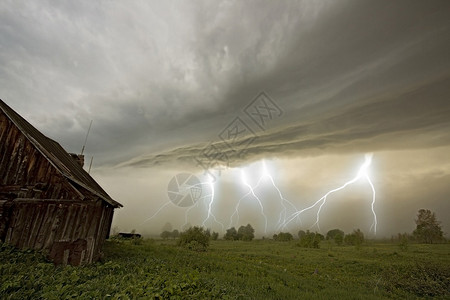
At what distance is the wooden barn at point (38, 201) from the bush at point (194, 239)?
70.4 feet

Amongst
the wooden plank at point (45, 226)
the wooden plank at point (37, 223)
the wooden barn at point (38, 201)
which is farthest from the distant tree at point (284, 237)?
the wooden plank at point (37, 223)

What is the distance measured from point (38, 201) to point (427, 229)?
3173 inches

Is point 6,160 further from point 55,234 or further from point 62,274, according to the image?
point 62,274

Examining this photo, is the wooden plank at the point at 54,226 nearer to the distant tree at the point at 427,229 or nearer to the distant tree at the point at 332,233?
the distant tree at the point at 427,229

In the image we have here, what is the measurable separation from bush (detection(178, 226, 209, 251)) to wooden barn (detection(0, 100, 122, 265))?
70.4 feet

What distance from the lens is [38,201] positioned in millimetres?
9719

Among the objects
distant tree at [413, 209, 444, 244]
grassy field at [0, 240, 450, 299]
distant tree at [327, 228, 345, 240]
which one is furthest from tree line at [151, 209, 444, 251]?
distant tree at [327, 228, 345, 240]

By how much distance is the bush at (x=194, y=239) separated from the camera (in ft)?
99.1

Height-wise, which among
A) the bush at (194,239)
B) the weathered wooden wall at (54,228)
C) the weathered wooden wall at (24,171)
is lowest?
the bush at (194,239)

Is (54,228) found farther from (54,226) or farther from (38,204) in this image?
(38,204)

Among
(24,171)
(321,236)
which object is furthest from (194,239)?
(321,236)

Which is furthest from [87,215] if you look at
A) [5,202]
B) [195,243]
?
[195,243]

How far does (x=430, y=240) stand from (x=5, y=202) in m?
82.1

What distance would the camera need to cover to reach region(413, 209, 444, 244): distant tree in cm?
5517
